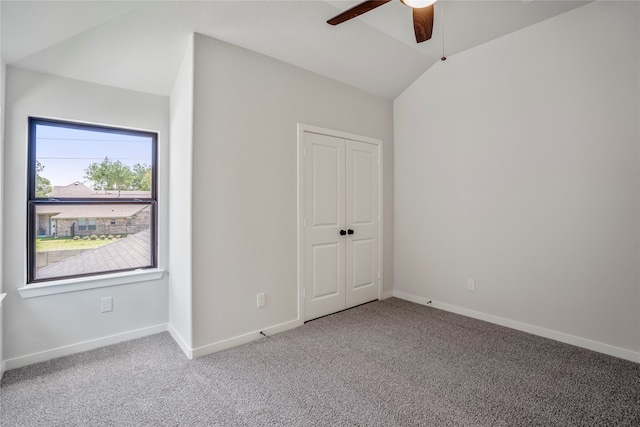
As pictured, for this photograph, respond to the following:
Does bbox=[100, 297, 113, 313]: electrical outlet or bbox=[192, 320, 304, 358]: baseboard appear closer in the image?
bbox=[192, 320, 304, 358]: baseboard

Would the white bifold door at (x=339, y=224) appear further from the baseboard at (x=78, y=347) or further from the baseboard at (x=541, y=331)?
the baseboard at (x=78, y=347)

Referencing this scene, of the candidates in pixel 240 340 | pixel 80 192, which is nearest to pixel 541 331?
pixel 240 340

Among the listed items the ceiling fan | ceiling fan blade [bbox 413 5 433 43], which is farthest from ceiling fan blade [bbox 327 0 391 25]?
ceiling fan blade [bbox 413 5 433 43]

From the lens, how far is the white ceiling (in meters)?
2.10

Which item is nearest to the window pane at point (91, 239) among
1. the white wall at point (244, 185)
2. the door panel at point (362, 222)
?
the white wall at point (244, 185)

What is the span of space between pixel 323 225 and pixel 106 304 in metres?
2.19

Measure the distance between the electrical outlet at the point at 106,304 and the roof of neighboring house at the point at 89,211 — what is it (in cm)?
76

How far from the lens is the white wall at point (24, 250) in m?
2.39

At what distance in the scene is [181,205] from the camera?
2.73m

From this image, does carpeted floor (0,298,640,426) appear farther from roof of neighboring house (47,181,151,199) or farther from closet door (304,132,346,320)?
roof of neighboring house (47,181,151,199)

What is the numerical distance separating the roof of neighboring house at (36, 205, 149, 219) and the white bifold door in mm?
1731

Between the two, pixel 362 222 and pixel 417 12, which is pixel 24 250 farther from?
pixel 417 12

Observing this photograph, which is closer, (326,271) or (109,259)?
(109,259)

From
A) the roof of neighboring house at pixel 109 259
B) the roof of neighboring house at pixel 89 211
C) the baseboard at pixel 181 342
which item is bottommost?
the baseboard at pixel 181 342
